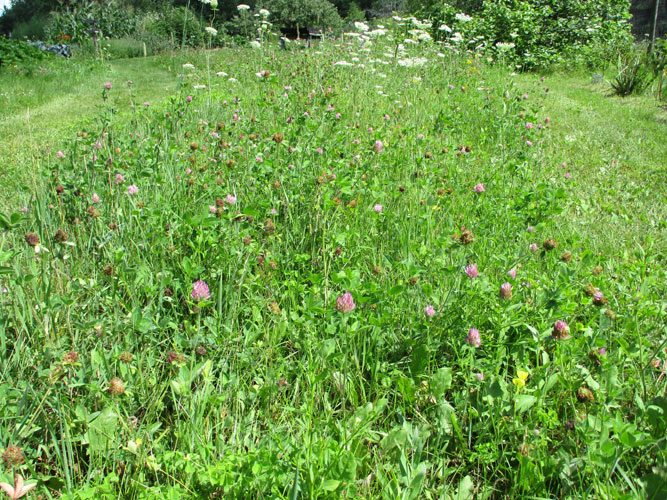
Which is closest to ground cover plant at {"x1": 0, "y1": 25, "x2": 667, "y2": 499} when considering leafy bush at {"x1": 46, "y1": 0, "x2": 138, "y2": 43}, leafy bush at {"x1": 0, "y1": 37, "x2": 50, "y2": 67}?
leafy bush at {"x1": 0, "y1": 37, "x2": 50, "y2": 67}

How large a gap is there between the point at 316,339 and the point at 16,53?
11839mm

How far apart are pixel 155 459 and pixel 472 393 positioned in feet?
3.15

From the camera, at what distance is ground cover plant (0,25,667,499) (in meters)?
1.18

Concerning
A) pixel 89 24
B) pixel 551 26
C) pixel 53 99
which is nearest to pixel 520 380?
pixel 53 99

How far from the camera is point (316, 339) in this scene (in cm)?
155

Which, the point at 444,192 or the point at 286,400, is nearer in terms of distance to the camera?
the point at 286,400

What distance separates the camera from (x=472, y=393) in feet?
4.75

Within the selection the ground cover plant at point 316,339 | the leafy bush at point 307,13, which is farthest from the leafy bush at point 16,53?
the leafy bush at point 307,13

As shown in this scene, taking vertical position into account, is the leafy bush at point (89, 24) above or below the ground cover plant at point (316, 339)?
above

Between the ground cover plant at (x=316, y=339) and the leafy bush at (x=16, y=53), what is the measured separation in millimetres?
8716

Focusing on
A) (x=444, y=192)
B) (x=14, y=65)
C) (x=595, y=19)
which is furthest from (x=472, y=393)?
(x=595, y=19)

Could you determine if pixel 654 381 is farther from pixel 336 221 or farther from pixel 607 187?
pixel 607 187

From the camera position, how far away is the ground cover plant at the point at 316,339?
1.18 m

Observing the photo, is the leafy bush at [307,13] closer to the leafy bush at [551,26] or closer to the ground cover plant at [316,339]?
the leafy bush at [551,26]
